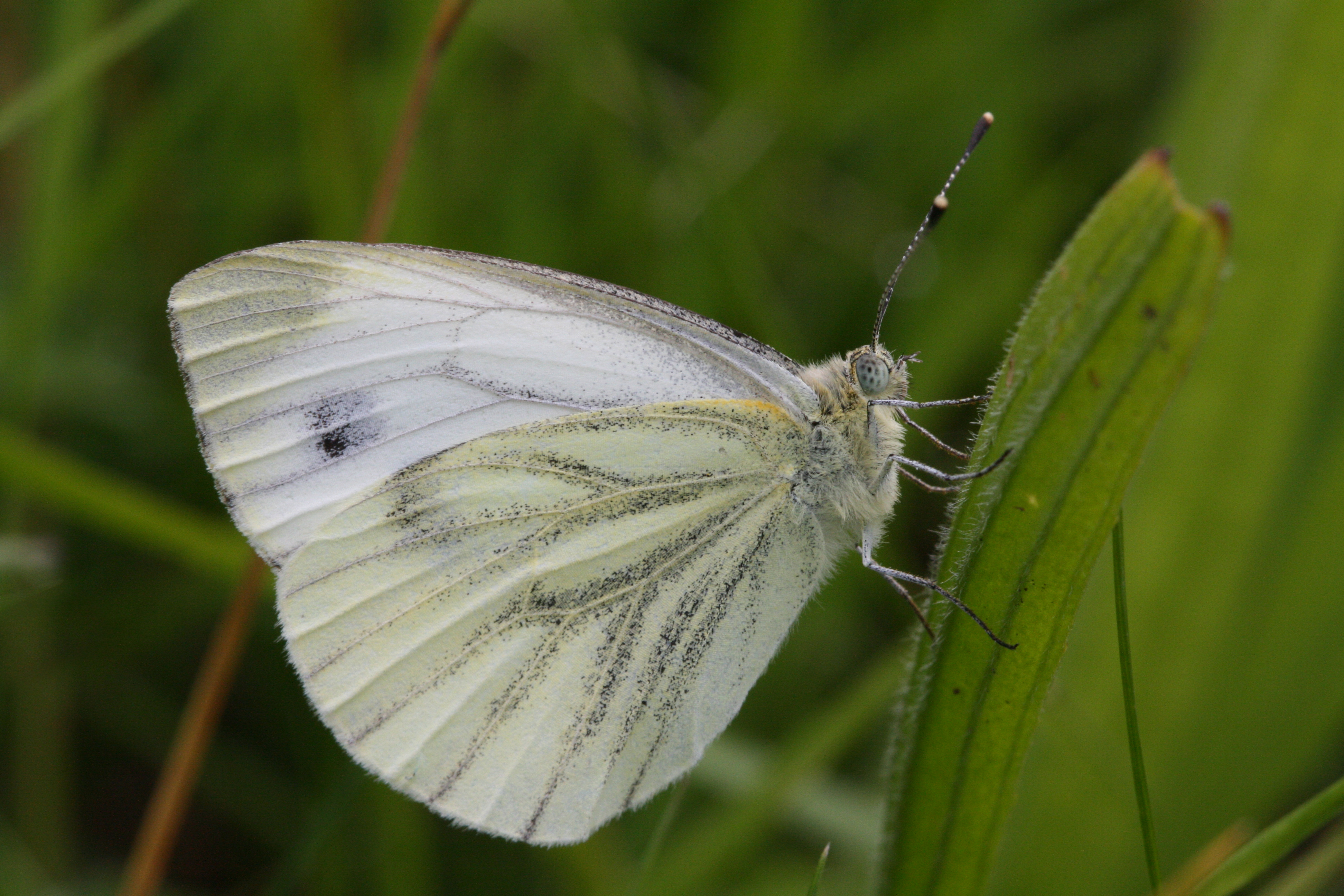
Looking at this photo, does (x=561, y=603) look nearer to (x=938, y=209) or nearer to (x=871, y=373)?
(x=871, y=373)

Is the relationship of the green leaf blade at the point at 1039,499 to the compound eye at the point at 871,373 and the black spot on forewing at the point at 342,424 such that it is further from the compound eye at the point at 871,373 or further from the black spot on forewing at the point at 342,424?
the black spot on forewing at the point at 342,424

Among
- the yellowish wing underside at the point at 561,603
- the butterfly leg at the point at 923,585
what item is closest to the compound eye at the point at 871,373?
the yellowish wing underside at the point at 561,603

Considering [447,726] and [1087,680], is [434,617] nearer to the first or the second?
[447,726]

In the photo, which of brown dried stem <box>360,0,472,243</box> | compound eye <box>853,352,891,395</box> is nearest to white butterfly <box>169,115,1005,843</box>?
compound eye <box>853,352,891,395</box>

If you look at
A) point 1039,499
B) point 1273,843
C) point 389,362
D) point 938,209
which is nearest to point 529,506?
point 389,362

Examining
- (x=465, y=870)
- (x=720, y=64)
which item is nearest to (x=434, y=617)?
(x=465, y=870)

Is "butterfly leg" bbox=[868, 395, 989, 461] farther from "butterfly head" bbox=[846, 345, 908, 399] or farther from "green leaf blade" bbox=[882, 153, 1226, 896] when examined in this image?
"green leaf blade" bbox=[882, 153, 1226, 896]
